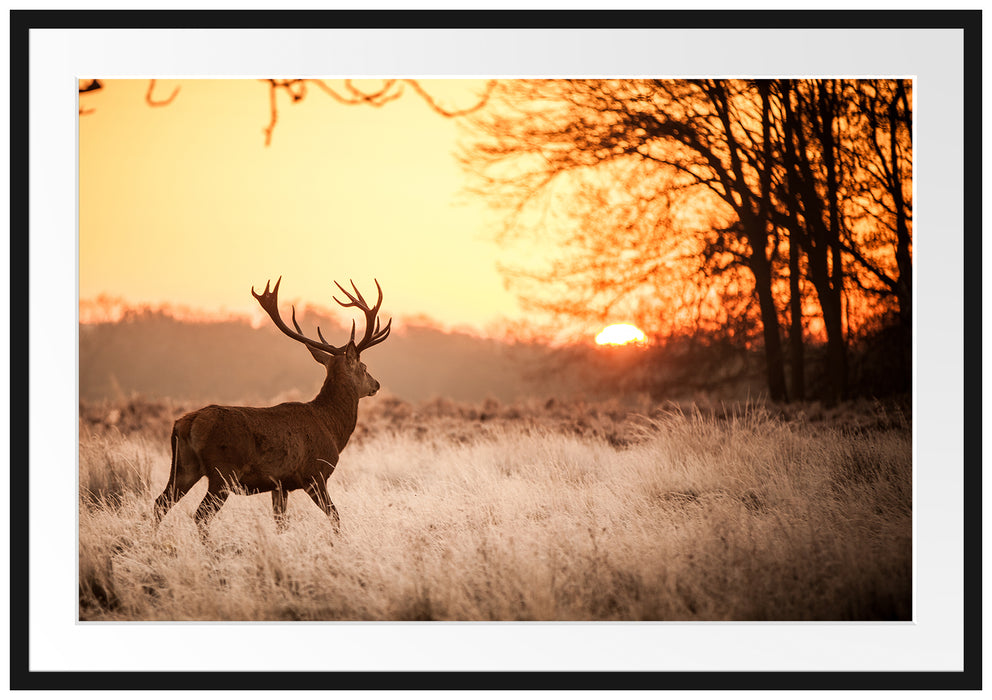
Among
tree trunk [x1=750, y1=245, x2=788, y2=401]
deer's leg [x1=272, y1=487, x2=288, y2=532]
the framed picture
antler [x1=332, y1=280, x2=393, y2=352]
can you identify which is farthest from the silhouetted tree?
deer's leg [x1=272, y1=487, x2=288, y2=532]

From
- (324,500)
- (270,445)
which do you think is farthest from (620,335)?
(270,445)

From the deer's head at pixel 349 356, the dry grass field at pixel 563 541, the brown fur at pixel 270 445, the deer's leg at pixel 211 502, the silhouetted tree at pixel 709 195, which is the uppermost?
the silhouetted tree at pixel 709 195

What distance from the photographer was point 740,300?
8.92 m

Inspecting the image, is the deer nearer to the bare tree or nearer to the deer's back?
the deer's back

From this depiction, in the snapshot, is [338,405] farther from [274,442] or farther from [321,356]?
[274,442]

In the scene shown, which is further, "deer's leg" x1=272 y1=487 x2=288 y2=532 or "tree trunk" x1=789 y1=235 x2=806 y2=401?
"tree trunk" x1=789 y1=235 x2=806 y2=401

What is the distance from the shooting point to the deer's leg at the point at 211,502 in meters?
4.73

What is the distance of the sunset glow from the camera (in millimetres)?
9219

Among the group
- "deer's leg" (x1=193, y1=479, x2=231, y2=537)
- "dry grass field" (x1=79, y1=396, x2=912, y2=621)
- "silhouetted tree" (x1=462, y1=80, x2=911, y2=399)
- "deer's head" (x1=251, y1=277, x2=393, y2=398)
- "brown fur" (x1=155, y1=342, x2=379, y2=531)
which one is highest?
"silhouetted tree" (x1=462, y1=80, x2=911, y2=399)

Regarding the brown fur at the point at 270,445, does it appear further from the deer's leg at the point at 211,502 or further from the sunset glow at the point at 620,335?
the sunset glow at the point at 620,335

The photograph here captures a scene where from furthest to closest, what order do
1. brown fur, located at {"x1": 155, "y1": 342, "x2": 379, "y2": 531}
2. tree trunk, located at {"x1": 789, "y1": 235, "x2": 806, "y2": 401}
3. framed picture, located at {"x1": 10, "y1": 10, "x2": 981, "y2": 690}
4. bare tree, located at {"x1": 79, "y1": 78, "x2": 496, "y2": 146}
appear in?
tree trunk, located at {"x1": 789, "y1": 235, "x2": 806, "y2": 401}
bare tree, located at {"x1": 79, "y1": 78, "x2": 496, "y2": 146}
brown fur, located at {"x1": 155, "y1": 342, "x2": 379, "y2": 531}
framed picture, located at {"x1": 10, "y1": 10, "x2": 981, "y2": 690}

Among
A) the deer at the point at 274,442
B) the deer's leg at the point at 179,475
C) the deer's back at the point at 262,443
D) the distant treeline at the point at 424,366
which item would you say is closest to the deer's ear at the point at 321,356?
the deer at the point at 274,442

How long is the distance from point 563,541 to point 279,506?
2268mm

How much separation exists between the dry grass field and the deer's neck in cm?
69
